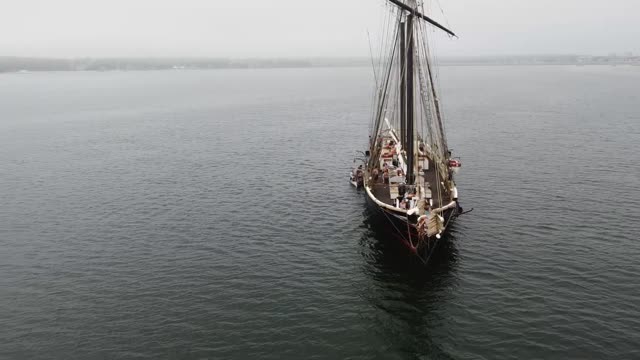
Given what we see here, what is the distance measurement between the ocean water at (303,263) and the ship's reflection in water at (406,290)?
168 millimetres

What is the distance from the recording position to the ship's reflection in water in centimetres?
3525

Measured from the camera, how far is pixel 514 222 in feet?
185

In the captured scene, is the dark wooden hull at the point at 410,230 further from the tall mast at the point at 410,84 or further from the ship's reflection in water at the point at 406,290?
the tall mast at the point at 410,84

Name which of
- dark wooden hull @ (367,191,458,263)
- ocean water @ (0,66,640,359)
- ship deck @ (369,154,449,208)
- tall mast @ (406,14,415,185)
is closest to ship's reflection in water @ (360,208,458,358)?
ocean water @ (0,66,640,359)

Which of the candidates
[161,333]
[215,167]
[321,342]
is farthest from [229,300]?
[215,167]

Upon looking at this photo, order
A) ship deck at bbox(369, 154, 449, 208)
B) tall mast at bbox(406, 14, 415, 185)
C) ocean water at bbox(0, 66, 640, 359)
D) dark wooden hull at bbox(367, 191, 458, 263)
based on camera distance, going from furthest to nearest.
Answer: ship deck at bbox(369, 154, 449, 208), tall mast at bbox(406, 14, 415, 185), dark wooden hull at bbox(367, 191, 458, 263), ocean water at bbox(0, 66, 640, 359)

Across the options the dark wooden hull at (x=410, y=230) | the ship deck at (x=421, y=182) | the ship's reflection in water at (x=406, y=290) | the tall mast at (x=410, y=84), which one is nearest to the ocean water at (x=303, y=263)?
the ship's reflection in water at (x=406, y=290)

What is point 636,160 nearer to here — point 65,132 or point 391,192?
point 391,192

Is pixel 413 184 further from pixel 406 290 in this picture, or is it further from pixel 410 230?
pixel 406 290

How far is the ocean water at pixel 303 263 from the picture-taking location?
35.2 m

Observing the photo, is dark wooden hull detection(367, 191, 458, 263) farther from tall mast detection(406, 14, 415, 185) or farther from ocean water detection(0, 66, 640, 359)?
tall mast detection(406, 14, 415, 185)

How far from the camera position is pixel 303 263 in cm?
4778

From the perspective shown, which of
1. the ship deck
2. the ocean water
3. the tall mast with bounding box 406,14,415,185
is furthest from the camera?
the ship deck

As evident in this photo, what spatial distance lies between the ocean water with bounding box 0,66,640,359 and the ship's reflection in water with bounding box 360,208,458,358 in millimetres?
168
